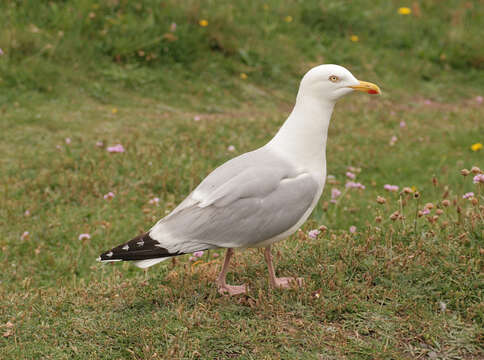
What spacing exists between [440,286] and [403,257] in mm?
336

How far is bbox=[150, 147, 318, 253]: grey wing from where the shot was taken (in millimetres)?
3699

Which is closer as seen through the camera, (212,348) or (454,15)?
(212,348)

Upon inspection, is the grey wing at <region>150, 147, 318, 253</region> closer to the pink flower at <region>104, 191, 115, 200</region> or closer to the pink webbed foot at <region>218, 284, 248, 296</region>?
the pink webbed foot at <region>218, 284, 248, 296</region>

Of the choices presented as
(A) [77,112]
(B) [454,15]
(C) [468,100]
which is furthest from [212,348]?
(B) [454,15]

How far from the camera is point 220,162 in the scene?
6996mm

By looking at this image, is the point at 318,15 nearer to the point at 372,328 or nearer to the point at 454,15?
the point at 454,15

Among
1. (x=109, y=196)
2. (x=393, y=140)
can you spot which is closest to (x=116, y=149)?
(x=109, y=196)

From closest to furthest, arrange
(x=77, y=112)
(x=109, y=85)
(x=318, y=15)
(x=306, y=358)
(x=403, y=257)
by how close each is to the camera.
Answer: (x=306, y=358), (x=403, y=257), (x=77, y=112), (x=109, y=85), (x=318, y=15)

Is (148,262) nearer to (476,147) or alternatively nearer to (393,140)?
(393,140)

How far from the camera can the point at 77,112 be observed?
8.14 metres

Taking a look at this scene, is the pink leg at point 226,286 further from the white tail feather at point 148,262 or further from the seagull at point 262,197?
the white tail feather at point 148,262

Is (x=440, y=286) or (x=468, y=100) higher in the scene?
(x=440, y=286)

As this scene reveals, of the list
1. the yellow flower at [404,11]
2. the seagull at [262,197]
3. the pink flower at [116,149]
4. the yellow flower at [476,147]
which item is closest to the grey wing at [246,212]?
the seagull at [262,197]

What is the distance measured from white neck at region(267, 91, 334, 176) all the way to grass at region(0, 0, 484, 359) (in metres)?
0.73
